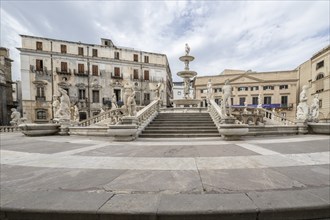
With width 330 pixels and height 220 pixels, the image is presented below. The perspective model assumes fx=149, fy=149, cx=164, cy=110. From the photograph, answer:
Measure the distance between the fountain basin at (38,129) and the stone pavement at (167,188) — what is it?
6628mm

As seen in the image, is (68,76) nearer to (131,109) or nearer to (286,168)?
(131,109)

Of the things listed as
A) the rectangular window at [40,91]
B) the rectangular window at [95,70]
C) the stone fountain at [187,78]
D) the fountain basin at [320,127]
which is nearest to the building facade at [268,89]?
the stone fountain at [187,78]

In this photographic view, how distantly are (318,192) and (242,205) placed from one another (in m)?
1.42

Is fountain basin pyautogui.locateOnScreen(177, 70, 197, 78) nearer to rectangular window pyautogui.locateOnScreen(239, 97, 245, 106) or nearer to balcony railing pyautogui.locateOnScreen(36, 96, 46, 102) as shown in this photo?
balcony railing pyautogui.locateOnScreen(36, 96, 46, 102)

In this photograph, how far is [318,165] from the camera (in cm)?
368

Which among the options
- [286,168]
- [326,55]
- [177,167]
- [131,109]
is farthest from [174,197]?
[326,55]

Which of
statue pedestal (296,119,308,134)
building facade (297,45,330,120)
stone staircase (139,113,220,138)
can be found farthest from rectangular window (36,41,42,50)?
building facade (297,45,330,120)

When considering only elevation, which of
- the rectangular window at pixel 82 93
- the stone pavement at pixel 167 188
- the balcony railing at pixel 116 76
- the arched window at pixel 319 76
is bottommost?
the stone pavement at pixel 167 188

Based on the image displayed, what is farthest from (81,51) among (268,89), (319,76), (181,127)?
(319,76)

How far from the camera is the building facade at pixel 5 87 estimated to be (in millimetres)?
25980

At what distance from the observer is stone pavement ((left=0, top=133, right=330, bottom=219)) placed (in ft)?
6.44

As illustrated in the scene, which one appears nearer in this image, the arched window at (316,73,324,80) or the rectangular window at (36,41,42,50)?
the rectangular window at (36,41,42,50)

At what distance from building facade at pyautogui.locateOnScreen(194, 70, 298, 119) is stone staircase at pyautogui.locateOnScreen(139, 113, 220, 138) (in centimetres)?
2911

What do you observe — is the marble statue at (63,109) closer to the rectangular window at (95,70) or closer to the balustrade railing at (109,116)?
the balustrade railing at (109,116)
